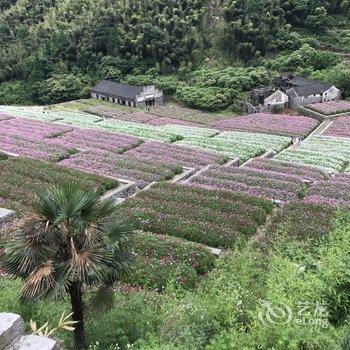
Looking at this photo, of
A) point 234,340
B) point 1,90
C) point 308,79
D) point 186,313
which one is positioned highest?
point 234,340

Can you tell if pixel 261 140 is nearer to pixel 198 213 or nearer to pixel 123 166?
pixel 123 166

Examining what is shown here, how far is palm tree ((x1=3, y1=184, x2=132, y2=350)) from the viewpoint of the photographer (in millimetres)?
9297

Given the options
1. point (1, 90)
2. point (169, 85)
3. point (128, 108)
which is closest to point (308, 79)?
point (169, 85)

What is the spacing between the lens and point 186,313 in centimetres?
998

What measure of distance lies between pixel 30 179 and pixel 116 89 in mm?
58297

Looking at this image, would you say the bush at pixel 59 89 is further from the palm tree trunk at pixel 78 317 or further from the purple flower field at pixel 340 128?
the palm tree trunk at pixel 78 317

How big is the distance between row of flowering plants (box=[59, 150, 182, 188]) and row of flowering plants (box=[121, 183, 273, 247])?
291cm

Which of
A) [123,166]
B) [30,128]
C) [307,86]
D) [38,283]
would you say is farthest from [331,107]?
[38,283]

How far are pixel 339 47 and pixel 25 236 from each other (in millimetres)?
89919

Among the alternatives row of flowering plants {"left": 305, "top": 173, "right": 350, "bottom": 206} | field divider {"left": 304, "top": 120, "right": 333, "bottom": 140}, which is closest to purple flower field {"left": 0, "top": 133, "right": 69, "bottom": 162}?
row of flowering plants {"left": 305, "top": 173, "right": 350, "bottom": 206}

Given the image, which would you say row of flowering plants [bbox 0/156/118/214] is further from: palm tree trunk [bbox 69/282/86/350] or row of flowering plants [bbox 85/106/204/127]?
row of flowering plants [bbox 85/106/204/127]

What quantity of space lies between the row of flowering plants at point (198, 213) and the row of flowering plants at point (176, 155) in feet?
25.1

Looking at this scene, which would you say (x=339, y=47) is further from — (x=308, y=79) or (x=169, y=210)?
(x=169, y=210)

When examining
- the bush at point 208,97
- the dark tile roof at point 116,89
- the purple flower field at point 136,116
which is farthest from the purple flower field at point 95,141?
the dark tile roof at point 116,89
